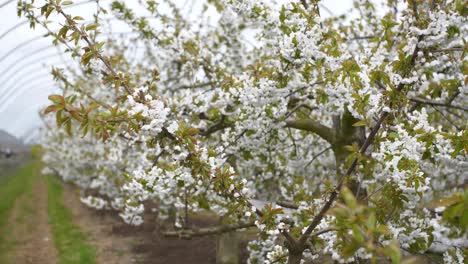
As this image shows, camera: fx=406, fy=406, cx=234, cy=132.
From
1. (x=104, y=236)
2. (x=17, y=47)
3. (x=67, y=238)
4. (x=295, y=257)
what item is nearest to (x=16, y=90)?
(x=17, y=47)

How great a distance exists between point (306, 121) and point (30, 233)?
7386mm

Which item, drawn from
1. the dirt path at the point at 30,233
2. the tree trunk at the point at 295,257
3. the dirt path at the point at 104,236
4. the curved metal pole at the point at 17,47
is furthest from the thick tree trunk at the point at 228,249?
the curved metal pole at the point at 17,47

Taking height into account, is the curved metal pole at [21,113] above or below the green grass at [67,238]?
above

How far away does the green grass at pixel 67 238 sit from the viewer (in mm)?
7418

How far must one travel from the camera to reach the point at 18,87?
20.6 meters

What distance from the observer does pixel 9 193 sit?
569 inches

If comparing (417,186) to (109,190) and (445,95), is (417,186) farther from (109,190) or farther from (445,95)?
(109,190)

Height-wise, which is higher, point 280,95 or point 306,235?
point 280,95

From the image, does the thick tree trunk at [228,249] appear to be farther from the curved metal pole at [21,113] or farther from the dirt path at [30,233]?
the curved metal pole at [21,113]

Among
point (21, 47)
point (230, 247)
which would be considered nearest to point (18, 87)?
point (21, 47)

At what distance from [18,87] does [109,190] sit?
12.8 meters

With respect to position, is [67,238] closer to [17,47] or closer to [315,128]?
[315,128]

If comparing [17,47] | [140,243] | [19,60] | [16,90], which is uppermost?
[16,90]

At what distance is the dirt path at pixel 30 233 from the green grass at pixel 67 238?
0.15m
